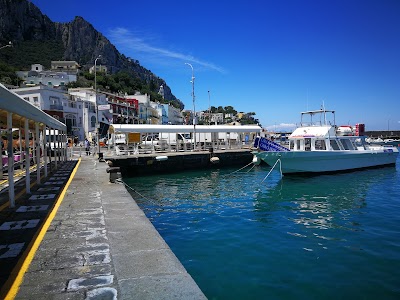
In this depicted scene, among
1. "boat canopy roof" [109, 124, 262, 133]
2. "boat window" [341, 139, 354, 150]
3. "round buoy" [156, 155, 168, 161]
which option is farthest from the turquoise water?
"boat canopy roof" [109, 124, 262, 133]

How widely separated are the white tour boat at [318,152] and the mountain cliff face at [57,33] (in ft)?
477

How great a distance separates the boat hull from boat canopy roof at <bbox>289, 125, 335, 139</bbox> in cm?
163

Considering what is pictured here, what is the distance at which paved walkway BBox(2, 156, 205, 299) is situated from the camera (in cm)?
422

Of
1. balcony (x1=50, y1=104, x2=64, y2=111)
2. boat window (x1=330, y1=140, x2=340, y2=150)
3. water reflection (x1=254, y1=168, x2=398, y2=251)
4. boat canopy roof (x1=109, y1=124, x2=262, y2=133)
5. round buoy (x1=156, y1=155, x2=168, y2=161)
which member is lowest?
water reflection (x1=254, y1=168, x2=398, y2=251)

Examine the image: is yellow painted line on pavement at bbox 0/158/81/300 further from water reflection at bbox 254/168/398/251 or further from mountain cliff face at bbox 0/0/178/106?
mountain cliff face at bbox 0/0/178/106

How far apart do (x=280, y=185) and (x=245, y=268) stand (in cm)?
1377

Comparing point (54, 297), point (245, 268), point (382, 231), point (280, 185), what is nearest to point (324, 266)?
point (245, 268)

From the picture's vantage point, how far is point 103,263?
17.0 ft

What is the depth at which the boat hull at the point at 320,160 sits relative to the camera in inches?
904

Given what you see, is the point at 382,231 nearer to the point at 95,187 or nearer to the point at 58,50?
the point at 95,187

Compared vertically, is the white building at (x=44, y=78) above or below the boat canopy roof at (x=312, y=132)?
above

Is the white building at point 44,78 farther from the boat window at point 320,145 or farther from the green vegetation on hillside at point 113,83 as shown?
the boat window at point 320,145

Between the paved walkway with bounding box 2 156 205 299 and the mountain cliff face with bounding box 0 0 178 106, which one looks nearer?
the paved walkway with bounding box 2 156 205 299

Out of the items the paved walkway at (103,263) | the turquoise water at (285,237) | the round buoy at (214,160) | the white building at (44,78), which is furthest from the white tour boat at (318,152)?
the white building at (44,78)
